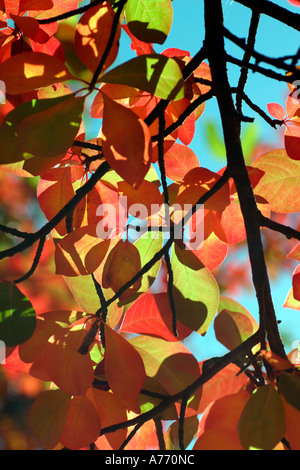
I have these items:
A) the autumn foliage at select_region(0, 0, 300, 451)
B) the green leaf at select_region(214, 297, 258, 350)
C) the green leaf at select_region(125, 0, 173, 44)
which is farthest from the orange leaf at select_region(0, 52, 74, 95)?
the green leaf at select_region(214, 297, 258, 350)

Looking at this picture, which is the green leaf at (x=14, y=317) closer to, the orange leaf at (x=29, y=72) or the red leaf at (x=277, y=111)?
the orange leaf at (x=29, y=72)

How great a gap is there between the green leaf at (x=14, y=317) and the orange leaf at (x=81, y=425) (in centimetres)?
14

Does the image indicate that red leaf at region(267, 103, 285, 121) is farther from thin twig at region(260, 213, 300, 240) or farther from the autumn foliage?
thin twig at region(260, 213, 300, 240)

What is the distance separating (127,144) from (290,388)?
252mm

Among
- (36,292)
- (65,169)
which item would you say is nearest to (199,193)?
(65,169)

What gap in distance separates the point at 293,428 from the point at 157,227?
0.82 feet

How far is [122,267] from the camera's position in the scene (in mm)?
492

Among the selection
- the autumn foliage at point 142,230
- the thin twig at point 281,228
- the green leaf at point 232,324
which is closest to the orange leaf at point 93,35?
the autumn foliage at point 142,230

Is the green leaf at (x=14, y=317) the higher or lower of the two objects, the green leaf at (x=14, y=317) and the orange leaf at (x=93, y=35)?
the lower

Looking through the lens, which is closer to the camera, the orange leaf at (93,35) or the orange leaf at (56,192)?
the orange leaf at (93,35)

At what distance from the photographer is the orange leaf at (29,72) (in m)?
0.39

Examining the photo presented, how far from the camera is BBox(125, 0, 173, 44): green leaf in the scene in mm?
472

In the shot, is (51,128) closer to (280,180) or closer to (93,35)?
(93,35)
